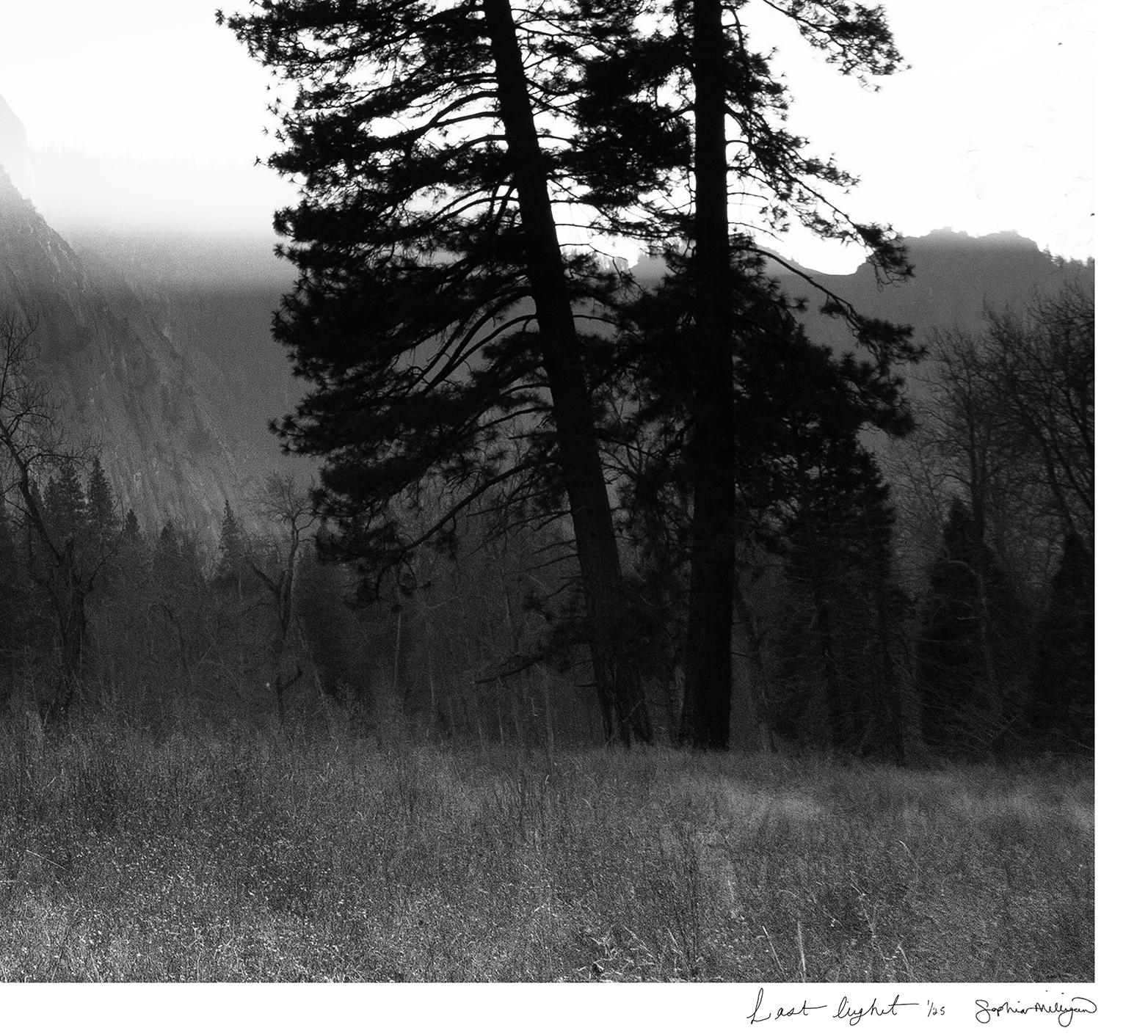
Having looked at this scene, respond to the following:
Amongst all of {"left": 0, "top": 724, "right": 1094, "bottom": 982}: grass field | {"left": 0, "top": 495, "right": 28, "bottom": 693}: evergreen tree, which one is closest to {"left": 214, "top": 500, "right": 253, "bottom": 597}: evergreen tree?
{"left": 0, "top": 495, "right": 28, "bottom": 693}: evergreen tree

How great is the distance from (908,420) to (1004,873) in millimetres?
5385

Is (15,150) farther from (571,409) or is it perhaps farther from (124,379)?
(124,379)

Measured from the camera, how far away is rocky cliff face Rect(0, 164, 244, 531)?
43.3 ft

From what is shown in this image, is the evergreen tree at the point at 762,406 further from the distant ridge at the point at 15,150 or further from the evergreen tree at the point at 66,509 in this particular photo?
the evergreen tree at the point at 66,509

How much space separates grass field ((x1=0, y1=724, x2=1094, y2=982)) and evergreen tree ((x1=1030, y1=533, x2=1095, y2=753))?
4.49 m

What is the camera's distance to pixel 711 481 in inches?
357

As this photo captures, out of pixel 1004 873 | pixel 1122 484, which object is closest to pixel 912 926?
pixel 1004 873

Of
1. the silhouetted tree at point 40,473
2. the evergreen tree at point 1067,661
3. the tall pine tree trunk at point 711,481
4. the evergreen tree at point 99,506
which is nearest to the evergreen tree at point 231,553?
the evergreen tree at point 99,506

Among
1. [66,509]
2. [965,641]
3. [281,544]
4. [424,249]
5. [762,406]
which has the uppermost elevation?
[424,249]

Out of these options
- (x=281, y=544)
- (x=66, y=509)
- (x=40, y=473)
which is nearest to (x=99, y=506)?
(x=66, y=509)

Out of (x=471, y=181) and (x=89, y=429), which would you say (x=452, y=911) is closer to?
(x=471, y=181)

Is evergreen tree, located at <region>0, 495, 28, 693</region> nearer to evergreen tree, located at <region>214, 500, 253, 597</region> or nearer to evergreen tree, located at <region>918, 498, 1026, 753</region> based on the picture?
evergreen tree, located at <region>214, 500, 253, 597</region>

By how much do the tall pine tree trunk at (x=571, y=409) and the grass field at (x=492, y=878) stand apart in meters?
3.35
